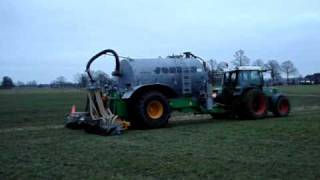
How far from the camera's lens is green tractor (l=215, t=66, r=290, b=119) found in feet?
72.7

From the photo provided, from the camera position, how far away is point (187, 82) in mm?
20188

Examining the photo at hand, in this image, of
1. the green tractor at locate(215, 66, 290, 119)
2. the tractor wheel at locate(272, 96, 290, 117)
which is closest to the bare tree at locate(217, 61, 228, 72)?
the green tractor at locate(215, 66, 290, 119)

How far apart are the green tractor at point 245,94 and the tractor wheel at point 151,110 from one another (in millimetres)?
4403

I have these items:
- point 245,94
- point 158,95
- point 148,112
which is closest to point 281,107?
point 245,94

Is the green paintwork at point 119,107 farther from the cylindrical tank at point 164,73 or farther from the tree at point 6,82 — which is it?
the tree at point 6,82

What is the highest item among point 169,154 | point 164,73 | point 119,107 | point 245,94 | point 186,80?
point 164,73

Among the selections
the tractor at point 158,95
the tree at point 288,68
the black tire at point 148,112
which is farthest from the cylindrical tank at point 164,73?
the tree at point 288,68

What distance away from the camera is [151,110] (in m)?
18.8

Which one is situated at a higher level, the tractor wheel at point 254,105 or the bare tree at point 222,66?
the bare tree at point 222,66

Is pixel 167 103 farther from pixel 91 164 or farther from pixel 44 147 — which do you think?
pixel 91 164

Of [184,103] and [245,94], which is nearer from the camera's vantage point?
[184,103]

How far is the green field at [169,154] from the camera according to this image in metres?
9.47

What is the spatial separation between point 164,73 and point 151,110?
1.70m

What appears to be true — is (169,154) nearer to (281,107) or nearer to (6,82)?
(281,107)
